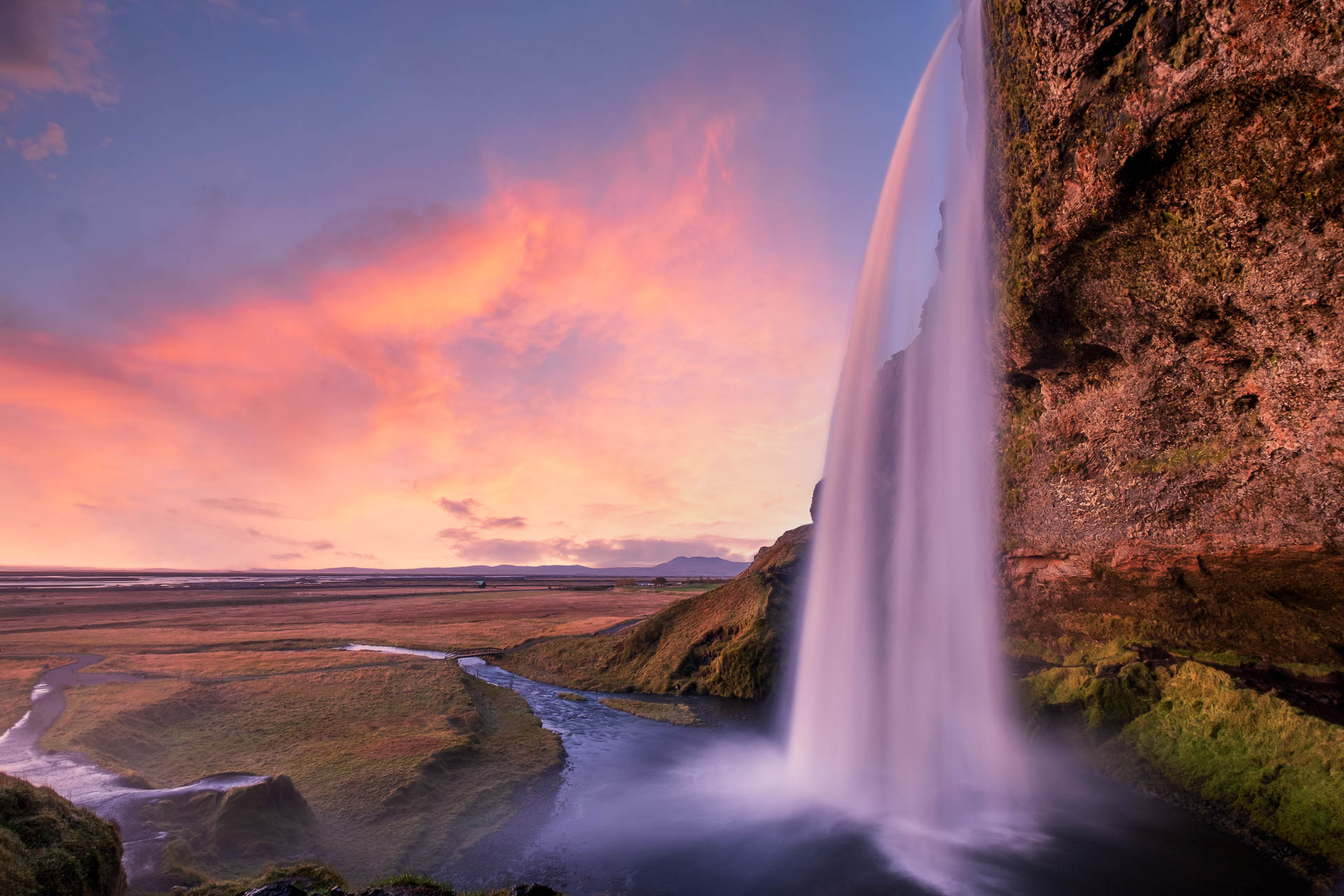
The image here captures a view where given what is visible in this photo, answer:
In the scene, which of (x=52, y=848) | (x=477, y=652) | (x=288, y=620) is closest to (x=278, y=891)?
(x=52, y=848)

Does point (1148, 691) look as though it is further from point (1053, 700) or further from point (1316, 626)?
point (1316, 626)

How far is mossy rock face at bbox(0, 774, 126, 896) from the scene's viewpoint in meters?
6.11

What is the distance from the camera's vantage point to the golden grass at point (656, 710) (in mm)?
23109

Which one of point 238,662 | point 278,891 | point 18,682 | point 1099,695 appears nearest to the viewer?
point 278,891

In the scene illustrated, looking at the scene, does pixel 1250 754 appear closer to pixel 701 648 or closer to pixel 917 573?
pixel 917 573

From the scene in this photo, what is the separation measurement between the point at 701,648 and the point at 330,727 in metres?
17.0

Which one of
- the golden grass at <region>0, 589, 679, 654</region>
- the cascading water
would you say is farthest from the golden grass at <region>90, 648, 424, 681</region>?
the cascading water

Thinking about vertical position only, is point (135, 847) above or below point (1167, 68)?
below

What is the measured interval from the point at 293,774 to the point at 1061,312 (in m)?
24.2

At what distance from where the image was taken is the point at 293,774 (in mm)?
15203

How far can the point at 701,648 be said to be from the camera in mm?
29781

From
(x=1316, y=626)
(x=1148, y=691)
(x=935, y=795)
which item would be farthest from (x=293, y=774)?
(x=1316, y=626)

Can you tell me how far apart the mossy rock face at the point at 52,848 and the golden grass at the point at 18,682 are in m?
18.6

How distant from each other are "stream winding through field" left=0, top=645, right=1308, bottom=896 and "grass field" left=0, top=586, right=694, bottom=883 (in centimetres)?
120
